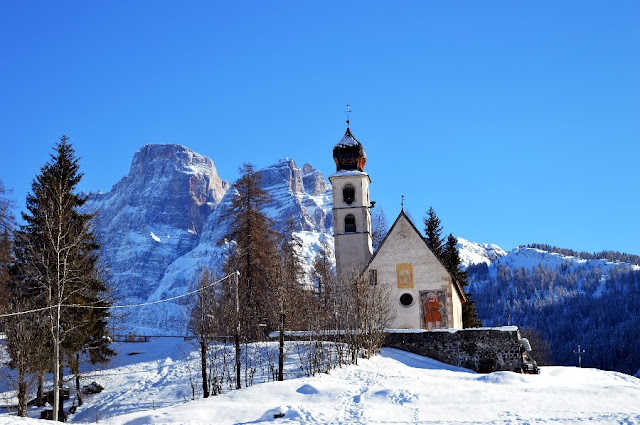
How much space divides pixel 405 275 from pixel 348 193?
8.91 metres

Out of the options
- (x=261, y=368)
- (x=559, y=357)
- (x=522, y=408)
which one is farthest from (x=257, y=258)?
(x=559, y=357)

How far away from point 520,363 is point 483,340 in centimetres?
209

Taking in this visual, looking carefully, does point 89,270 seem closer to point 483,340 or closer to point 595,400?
point 483,340

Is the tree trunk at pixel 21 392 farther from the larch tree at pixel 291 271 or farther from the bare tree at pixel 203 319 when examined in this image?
the larch tree at pixel 291 271

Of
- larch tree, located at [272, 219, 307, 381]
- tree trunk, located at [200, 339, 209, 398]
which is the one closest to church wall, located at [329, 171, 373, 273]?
larch tree, located at [272, 219, 307, 381]

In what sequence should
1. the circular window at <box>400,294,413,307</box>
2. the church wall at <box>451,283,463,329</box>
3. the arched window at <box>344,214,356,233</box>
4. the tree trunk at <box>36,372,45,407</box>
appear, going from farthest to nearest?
the arched window at <box>344,214,356,233</box> < the church wall at <box>451,283,463,329</box> < the circular window at <box>400,294,413,307</box> < the tree trunk at <box>36,372,45,407</box>

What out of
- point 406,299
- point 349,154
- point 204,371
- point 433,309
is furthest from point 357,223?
point 204,371

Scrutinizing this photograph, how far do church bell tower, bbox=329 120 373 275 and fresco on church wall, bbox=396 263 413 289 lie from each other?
368 cm

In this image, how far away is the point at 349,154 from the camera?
53.3 meters

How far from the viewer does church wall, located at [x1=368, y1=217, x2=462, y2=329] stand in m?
44.6

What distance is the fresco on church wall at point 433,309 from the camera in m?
44.3

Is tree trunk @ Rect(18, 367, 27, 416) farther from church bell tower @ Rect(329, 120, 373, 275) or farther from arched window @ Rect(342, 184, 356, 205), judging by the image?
arched window @ Rect(342, 184, 356, 205)

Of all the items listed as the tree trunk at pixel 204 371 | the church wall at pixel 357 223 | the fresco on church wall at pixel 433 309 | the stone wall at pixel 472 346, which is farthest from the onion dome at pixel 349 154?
the tree trunk at pixel 204 371

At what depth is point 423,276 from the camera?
45.2m
